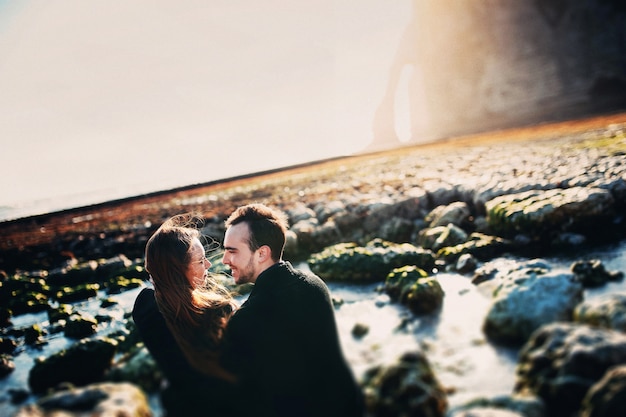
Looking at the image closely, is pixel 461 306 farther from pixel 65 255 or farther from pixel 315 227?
pixel 65 255

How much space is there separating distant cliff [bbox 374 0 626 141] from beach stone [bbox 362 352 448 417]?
4801cm

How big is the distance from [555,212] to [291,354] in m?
6.10

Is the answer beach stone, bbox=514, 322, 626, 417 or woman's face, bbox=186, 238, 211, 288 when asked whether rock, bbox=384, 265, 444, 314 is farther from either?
woman's face, bbox=186, 238, 211, 288

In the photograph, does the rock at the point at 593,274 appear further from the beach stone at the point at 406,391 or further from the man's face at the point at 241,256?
the man's face at the point at 241,256

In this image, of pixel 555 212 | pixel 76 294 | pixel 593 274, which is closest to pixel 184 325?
pixel 593 274

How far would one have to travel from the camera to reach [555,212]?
649cm

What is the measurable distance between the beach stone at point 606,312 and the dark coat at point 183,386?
3125 millimetres

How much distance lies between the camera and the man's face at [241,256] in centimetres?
371

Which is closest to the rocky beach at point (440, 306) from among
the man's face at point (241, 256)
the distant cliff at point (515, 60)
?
the man's face at point (241, 256)

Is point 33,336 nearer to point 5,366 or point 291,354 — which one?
point 5,366

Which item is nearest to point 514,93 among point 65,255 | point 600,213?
point 600,213

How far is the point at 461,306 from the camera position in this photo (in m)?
4.83

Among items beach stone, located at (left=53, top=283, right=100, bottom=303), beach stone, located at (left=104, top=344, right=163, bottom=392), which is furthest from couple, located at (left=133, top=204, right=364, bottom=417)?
beach stone, located at (left=53, top=283, right=100, bottom=303)

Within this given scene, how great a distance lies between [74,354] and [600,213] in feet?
28.4
